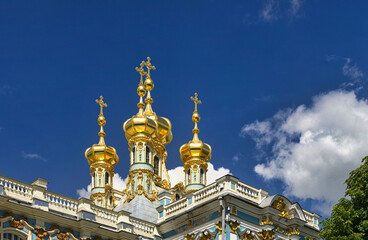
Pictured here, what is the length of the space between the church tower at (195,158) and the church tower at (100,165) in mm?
5019

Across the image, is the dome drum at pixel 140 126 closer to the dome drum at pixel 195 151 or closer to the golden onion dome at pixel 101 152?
the golden onion dome at pixel 101 152

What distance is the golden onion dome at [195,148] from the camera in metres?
44.3

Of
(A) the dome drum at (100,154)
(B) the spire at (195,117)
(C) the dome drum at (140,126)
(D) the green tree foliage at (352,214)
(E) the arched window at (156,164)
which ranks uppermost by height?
(B) the spire at (195,117)

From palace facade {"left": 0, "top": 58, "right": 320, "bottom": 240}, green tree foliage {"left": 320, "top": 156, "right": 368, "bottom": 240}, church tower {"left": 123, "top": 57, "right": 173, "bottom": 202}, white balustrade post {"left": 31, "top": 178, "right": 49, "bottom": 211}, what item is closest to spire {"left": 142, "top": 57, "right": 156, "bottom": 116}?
church tower {"left": 123, "top": 57, "right": 173, "bottom": 202}

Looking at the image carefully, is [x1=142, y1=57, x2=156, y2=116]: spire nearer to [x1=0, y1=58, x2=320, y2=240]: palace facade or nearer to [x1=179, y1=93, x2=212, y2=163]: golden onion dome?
[x1=179, y1=93, x2=212, y2=163]: golden onion dome

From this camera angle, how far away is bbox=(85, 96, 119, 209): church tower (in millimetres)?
43750

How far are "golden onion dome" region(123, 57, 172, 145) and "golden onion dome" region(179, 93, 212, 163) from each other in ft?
4.74

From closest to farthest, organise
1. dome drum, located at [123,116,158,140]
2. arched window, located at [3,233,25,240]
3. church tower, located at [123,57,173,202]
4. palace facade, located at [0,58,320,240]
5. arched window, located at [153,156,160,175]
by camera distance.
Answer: arched window, located at [3,233,25,240], palace facade, located at [0,58,320,240], church tower, located at [123,57,173,202], dome drum, located at [123,116,158,140], arched window, located at [153,156,160,175]

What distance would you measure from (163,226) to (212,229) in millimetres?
3380

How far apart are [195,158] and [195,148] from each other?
684 mm

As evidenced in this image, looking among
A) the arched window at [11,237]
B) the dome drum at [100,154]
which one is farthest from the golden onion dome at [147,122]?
the arched window at [11,237]

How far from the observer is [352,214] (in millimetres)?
23703

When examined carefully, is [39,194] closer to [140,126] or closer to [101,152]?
[140,126]

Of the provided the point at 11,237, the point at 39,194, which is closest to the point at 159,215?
the point at 39,194
